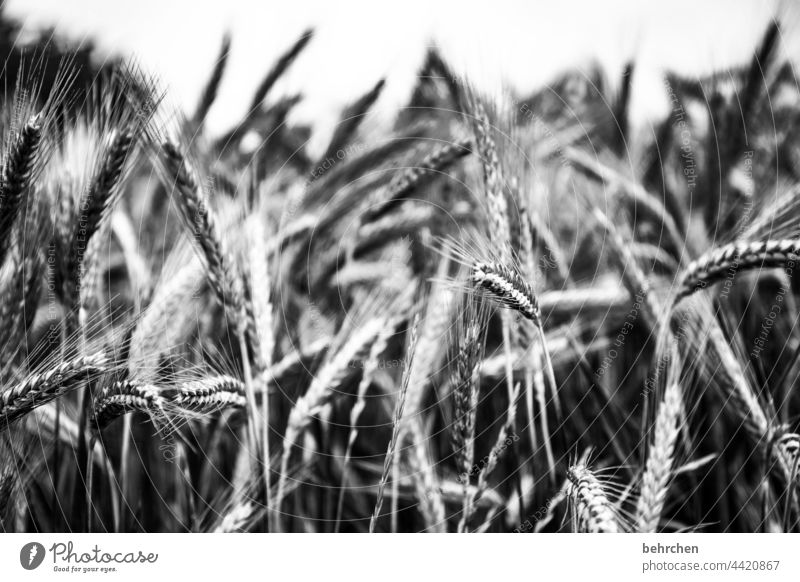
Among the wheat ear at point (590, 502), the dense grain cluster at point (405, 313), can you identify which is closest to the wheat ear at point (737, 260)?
the dense grain cluster at point (405, 313)

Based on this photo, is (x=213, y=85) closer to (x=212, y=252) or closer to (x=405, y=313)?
(x=212, y=252)

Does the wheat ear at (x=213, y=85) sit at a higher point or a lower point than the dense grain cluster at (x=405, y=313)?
higher

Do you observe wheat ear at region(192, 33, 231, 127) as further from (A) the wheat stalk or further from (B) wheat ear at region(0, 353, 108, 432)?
(B) wheat ear at region(0, 353, 108, 432)

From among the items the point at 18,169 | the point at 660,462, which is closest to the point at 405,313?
the point at 660,462

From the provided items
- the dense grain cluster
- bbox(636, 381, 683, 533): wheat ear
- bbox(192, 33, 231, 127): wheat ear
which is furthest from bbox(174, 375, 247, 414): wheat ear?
bbox(636, 381, 683, 533): wheat ear

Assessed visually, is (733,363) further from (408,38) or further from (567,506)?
(408,38)
